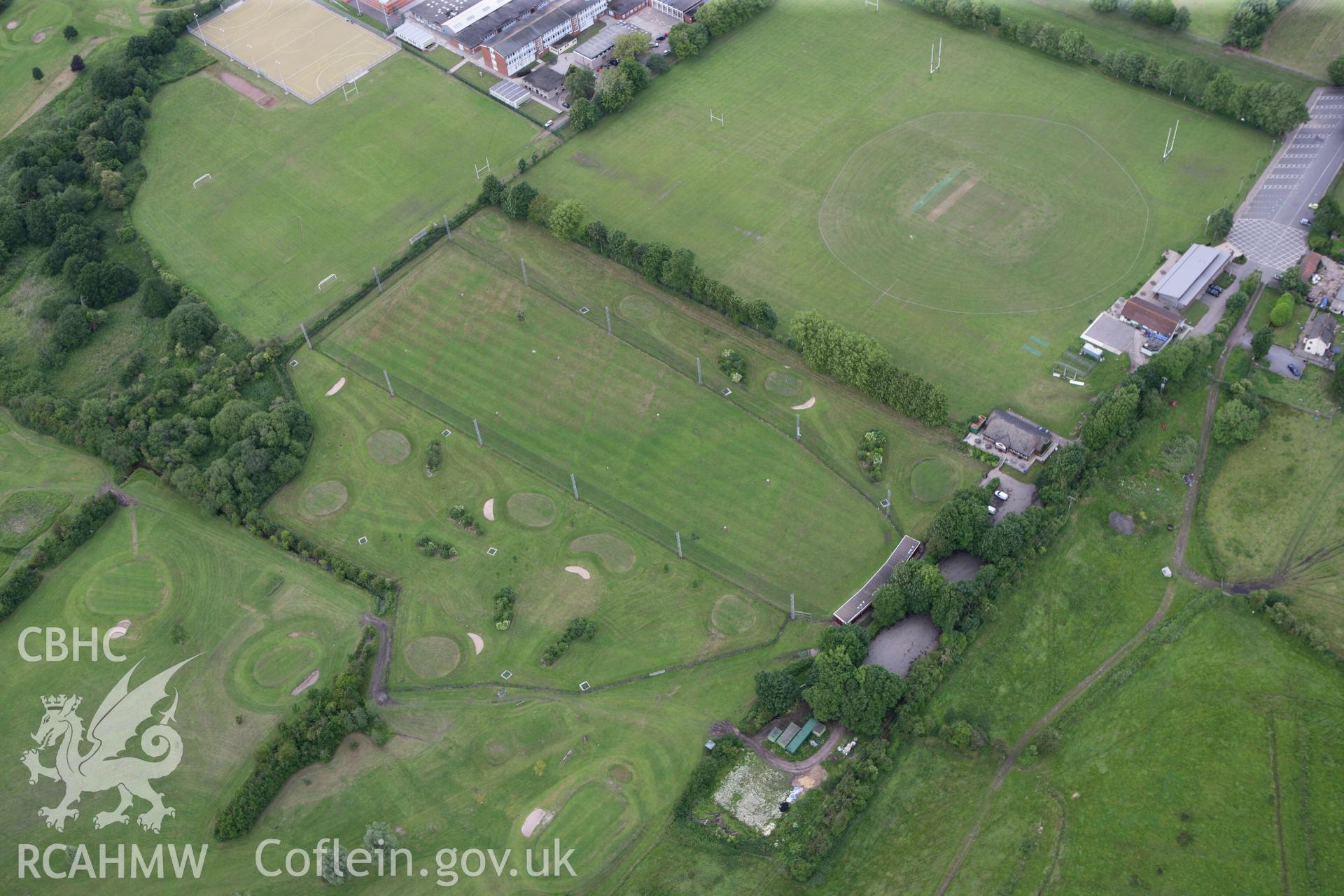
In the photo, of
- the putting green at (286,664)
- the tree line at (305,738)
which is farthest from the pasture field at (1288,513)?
the putting green at (286,664)

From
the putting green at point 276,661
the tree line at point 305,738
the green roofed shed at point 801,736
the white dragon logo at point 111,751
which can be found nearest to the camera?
the tree line at point 305,738

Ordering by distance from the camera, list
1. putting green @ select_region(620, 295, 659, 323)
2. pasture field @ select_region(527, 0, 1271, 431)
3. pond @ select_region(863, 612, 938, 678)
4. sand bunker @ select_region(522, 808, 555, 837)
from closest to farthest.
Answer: sand bunker @ select_region(522, 808, 555, 837) < pond @ select_region(863, 612, 938, 678) < pasture field @ select_region(527, 0, 1271, 431) < putting green @ select_region(620, 295, 659, 323)

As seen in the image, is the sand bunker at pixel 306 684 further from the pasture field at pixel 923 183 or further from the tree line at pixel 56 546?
the pasture field at pixel 923 183

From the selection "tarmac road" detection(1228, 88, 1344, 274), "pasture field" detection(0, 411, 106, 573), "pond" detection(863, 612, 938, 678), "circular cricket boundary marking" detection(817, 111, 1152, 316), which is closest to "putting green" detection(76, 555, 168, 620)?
"pasture field" detection(0, 411, 106, 573)

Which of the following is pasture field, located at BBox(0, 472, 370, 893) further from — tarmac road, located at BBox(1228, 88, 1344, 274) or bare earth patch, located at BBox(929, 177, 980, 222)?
tarmac road, located at BBox(1228, 88, 1344, 274)

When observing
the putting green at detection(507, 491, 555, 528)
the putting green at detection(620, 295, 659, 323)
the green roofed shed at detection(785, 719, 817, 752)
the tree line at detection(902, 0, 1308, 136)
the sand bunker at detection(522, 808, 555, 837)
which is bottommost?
the sand bunker at detection(522, 808, 555, 837)
